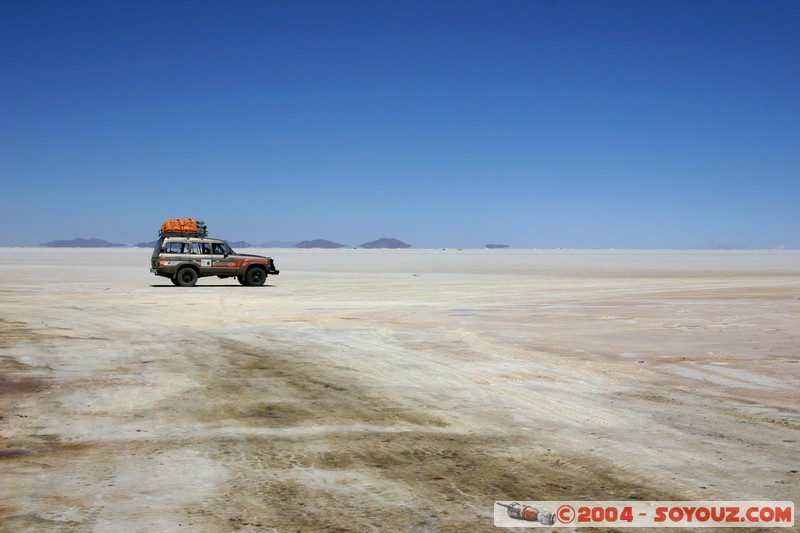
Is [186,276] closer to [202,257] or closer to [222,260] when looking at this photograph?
[202,257]

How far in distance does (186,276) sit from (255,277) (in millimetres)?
2796

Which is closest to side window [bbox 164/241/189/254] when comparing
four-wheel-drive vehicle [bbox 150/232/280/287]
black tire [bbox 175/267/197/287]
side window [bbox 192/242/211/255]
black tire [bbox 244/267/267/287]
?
four-wheel-drive vehicle [bbox 150/232/280/287]

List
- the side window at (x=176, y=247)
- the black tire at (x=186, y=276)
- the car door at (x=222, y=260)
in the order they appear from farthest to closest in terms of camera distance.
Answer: the car door at (x=222, y=260) → the black tire at (x=186, y=276) → the side window at (x=176, y=247)

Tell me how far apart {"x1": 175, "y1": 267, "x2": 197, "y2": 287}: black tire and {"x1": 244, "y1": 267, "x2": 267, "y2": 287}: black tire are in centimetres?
210

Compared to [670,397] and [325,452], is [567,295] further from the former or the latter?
[325,452]

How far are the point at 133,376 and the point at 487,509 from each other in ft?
20.5

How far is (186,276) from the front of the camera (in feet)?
97.7

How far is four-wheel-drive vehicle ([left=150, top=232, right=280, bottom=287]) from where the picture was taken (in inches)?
1153

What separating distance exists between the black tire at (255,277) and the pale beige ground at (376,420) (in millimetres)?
14638

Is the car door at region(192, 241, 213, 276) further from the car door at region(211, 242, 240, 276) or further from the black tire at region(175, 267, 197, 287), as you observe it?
the black tire at region(175, 267, 197, 287)

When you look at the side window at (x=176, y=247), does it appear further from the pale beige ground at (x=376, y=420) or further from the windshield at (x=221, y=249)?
the pale beige ground at (x=376, y=420)

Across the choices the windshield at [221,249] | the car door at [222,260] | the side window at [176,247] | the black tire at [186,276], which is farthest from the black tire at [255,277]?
the side window at [176,247]

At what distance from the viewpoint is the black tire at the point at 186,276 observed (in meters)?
29.6

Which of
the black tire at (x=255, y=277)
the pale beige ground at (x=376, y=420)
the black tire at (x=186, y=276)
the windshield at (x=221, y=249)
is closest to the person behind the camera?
the pale beige ground at (x=376, y=420)
